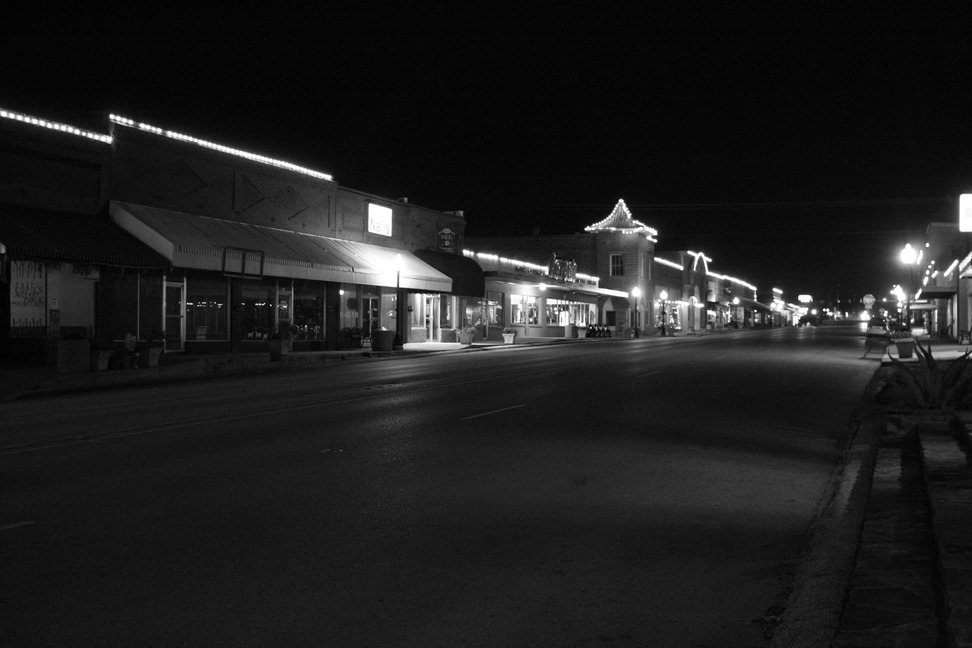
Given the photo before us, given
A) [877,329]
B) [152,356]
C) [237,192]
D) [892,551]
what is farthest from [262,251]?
[877,329]

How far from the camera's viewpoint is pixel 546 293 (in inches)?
2421

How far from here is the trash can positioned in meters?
34.5

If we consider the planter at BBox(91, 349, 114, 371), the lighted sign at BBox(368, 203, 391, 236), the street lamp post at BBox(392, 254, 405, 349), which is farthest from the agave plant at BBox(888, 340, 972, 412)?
the lighted sign at BBox(368, 203, 391, 236)

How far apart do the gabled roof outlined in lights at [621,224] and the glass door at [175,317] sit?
56.4m

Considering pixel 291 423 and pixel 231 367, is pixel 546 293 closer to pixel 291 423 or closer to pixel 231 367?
pixel 231 367

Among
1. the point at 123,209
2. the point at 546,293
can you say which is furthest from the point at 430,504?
the point at 546,293

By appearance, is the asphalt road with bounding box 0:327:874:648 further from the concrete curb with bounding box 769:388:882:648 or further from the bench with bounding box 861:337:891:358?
the bench with bounding box 861:337:891:358

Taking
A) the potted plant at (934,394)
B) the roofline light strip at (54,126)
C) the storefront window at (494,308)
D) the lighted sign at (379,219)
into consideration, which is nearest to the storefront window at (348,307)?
the lighted sign at (379,219)

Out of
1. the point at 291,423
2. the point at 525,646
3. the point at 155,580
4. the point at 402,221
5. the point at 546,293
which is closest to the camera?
the point at 525,646

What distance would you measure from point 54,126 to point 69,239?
3.86 m

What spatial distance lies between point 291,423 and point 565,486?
5.86m

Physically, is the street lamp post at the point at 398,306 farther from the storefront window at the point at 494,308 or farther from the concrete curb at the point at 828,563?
the concrete curb at the point at 828,563

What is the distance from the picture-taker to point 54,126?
25312 millimetres

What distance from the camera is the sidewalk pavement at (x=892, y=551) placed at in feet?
14.5
